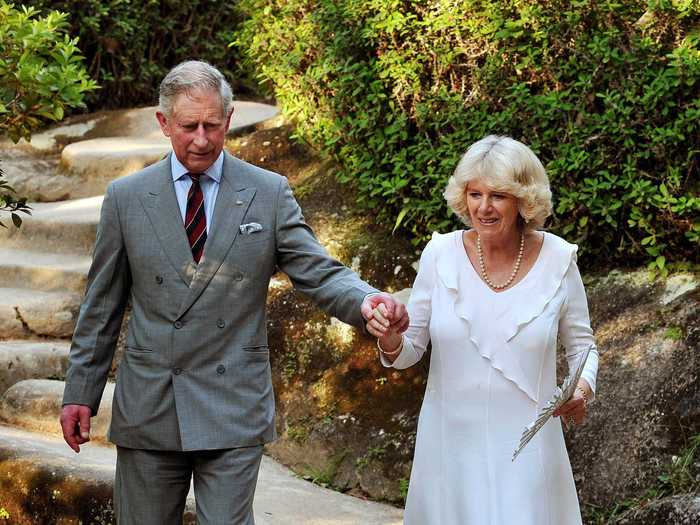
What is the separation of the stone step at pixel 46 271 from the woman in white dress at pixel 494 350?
15.0ft

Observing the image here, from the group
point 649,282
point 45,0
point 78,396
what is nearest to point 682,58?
point 649,282

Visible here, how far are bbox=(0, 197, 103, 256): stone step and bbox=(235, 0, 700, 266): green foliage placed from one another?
2170 mm

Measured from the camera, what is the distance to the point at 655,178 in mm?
5930

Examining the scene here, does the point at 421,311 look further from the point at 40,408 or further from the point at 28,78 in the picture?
the point at 40,408

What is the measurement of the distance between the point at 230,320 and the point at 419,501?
92 cm

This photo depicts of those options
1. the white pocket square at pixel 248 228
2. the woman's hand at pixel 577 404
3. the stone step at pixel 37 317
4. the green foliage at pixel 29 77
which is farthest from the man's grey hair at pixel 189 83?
the stone step at pixel 37 317

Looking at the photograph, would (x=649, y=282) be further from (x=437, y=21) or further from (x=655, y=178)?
(x=437, y=21)

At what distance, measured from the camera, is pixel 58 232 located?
28.7 ft

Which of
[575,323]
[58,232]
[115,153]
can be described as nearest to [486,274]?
[575,323]

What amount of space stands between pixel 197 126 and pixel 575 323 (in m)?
1.49

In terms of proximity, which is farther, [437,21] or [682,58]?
[437,21]

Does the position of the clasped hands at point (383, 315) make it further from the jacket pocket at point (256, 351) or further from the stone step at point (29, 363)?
the stone step at point (29, 363)

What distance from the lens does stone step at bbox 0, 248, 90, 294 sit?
26.9ft

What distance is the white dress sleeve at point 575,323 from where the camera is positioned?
13.4 ft
